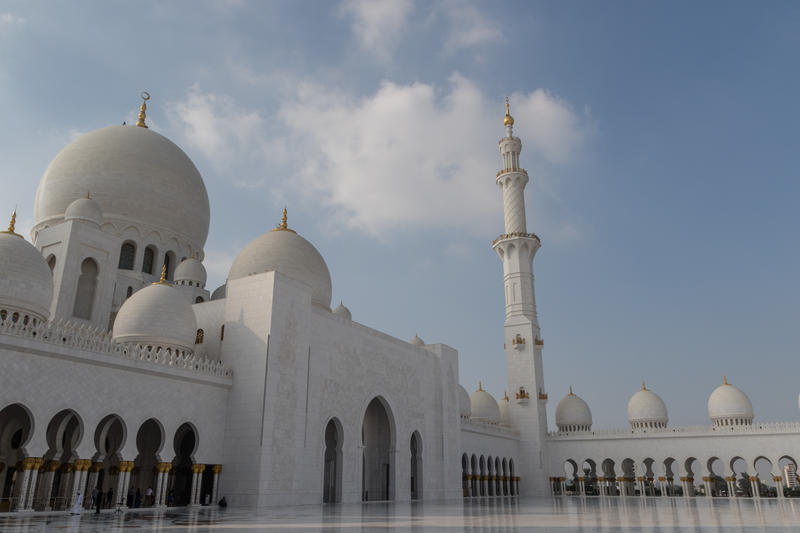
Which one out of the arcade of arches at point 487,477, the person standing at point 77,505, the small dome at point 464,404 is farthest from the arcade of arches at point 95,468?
the small dome at point 464,404

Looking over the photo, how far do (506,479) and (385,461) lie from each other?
11326 millimetres

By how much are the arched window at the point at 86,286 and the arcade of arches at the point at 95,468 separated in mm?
4254

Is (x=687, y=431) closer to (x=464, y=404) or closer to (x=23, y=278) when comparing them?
(x=464, y=404)

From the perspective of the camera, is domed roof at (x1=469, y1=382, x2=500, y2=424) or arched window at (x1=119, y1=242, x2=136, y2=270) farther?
domed roof at (x1=469, y1=382, x2=500, y2=424)

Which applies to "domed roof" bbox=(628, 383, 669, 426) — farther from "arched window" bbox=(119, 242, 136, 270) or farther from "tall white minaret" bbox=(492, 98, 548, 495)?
"arched window" bbox=(119, 242, 136, 270)

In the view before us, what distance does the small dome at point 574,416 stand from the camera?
106 feet

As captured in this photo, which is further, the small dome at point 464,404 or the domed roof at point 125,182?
the small dome at point 464,404

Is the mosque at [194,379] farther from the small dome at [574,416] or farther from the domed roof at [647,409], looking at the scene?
the small dome at [574,416]

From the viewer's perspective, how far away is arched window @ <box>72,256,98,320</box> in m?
18.2

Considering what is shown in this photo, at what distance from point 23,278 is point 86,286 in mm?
4835

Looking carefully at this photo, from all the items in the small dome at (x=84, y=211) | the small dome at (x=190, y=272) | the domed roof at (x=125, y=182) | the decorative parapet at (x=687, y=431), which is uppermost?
the domed roof at (x=125, y=182)

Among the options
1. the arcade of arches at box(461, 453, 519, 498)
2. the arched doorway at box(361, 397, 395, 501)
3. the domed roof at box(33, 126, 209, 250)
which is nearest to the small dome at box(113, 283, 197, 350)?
the domed roof at box(33, 126, 209, 250)

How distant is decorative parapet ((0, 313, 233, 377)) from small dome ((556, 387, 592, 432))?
21.6 metres

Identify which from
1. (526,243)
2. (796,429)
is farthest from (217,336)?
(796,429)
